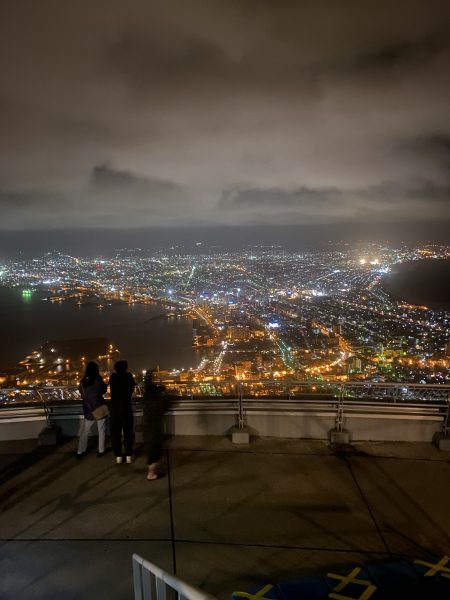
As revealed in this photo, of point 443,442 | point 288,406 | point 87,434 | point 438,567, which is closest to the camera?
point 438,567

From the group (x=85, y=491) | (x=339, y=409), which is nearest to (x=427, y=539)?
(x=339, y=409)

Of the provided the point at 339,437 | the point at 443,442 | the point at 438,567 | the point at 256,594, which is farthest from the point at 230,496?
the point at 443,442

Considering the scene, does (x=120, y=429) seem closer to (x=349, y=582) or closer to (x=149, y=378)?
(x=149, y=378)

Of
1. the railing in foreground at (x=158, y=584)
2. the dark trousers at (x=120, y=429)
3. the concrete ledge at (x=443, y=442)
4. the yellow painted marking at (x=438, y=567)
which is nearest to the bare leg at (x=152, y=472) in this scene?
the dark trousers at (x=120, y=429)

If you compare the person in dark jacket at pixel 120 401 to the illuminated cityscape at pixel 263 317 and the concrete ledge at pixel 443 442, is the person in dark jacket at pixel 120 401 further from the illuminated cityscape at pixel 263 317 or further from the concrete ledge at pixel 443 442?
the concrete ledge at pixel 443 442

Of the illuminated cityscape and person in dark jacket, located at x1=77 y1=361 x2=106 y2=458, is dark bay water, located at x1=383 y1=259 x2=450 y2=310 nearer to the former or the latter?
the illuminated cityscape
